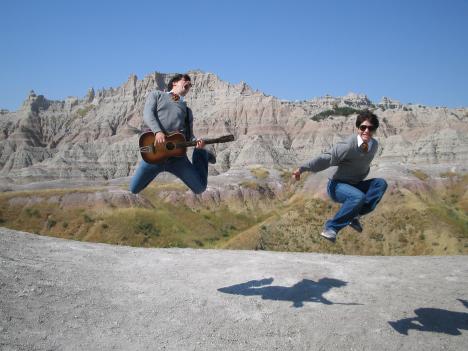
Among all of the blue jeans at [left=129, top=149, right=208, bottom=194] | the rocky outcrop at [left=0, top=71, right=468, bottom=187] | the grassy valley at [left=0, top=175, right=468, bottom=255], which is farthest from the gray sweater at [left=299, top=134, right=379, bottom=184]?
the rocky outcrop at [left=0, top=71, right=468, bottom=187]

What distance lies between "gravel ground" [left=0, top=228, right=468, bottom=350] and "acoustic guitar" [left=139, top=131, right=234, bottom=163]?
2.72 metres

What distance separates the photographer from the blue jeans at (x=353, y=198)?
7.85m

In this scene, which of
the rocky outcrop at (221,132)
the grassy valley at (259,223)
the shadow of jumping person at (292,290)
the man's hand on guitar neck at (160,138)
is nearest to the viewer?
the man's hand on guitar neck at (160,138)

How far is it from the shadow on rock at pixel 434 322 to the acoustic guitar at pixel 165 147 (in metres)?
4.45

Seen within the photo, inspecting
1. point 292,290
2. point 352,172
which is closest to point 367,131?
point 352,172

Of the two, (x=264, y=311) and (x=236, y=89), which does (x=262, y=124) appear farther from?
(x=264, y=311)

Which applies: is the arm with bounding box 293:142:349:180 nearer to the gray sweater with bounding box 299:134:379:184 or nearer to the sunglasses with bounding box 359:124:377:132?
the gray sweater with bounding box 299:134:379:184

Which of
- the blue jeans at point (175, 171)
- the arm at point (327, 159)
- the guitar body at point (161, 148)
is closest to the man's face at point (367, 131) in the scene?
the arm at point (327, 159)

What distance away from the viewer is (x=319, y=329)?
7.83 metres

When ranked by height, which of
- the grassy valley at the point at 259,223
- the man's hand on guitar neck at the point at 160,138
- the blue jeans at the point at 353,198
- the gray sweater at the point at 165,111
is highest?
the gray sweater at the point at 165,111

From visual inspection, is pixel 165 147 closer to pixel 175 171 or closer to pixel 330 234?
pixel 175 171

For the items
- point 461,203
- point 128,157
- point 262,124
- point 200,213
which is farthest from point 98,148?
point 461,203

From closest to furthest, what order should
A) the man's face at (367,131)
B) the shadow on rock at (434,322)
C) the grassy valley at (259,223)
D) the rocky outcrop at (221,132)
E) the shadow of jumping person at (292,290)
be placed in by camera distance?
the man's face at (367,131) < the shadow on rock at (434,322) < the shadow of jumping person at (292,290) < the grassy valley at (259,223) < the rocky outcrop at (221,132)

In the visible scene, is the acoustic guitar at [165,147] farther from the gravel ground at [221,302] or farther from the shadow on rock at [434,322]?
the shadow on rock at [434,322]
